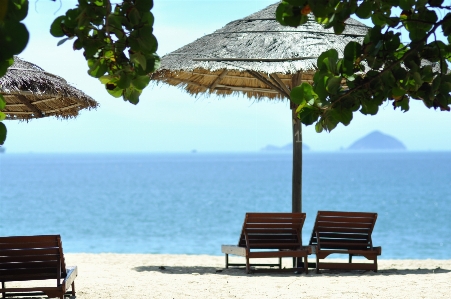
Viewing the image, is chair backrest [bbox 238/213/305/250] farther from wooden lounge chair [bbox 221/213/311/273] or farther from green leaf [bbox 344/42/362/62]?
green leaf [bbox 344/42/362/62]

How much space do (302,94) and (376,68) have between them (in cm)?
26

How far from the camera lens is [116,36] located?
7.17 feet

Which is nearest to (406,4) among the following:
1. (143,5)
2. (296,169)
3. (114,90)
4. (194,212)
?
(143,5)

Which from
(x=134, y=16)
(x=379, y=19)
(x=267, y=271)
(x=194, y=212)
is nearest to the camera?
(x=134, y=16)

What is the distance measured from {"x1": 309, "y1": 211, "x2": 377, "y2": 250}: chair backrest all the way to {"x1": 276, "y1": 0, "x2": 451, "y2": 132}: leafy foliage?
4610 mm

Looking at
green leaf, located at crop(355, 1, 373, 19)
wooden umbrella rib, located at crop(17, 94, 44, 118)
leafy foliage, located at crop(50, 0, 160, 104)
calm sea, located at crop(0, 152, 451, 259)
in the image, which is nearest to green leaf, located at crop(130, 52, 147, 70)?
leafy foliage, located at crop(50, 0, 160, 104)

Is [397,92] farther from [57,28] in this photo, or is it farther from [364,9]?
[57,28]

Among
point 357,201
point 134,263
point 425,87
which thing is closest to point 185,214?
point 357,201

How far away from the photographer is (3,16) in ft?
5.41

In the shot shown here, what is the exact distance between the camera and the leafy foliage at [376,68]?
2361 mm

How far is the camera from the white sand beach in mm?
5707

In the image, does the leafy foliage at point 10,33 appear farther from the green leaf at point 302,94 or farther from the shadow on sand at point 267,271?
the shadow on sand at point 267,271

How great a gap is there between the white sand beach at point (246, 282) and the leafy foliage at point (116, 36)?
3.59 m

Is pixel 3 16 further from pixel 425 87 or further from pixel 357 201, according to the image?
pixel 357 201
